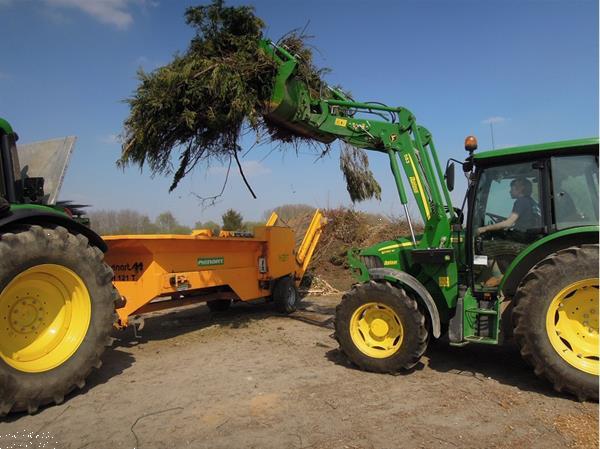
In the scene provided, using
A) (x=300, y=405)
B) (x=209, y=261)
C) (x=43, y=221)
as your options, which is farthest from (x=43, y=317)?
(x=209, y=261)

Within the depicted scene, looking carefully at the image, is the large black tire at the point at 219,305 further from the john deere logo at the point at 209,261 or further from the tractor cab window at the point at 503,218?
the tractor cab window at the point at 503,218

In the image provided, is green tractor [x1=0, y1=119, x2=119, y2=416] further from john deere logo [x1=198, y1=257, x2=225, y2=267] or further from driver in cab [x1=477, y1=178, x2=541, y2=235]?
driver in cab [x1=477, y1=178, x2=541, y2=235]

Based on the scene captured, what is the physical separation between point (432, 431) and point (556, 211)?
2329 millimetres

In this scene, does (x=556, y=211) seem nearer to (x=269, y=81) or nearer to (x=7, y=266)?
(x=269, y=81)

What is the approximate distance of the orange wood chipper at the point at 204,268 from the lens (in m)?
5.73

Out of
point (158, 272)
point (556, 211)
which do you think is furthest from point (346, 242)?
point (556, 211)

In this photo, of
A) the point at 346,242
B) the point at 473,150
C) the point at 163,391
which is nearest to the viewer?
the point at 163,391

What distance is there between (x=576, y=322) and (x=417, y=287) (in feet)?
4.62

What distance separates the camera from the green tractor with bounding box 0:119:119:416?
3.73 m

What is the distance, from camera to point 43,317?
4145mm

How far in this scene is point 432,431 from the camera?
3449 mm

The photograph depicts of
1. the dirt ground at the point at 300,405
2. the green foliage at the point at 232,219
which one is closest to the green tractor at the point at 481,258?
the dirt ground at the point at 300,405

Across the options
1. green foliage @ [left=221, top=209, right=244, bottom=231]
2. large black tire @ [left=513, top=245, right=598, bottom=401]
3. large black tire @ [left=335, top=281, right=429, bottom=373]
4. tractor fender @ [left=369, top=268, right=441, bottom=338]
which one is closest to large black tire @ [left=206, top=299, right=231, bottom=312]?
large black tire @ [left=335, top=281, right=429, bottom=373]

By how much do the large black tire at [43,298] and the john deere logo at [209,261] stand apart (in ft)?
6.67
